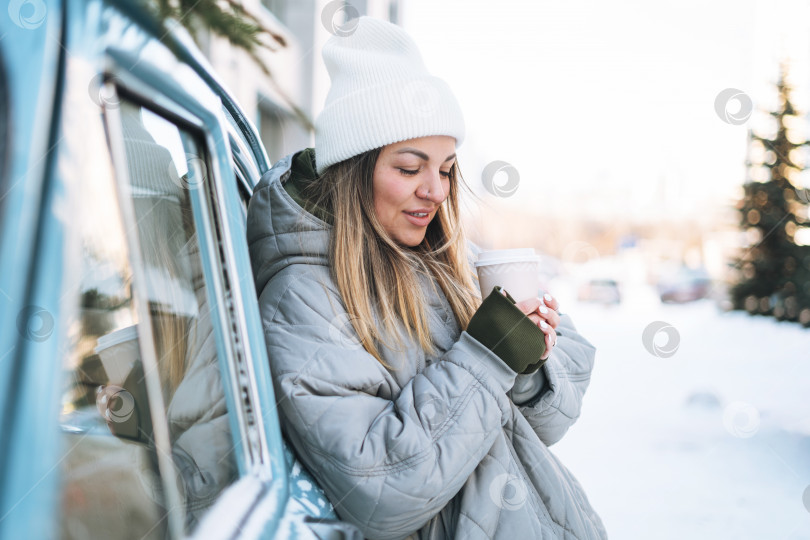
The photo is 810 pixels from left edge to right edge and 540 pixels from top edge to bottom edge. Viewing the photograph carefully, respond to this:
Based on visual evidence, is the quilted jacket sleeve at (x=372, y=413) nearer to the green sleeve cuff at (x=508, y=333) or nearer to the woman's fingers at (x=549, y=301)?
the green sleeve cuff at (x=508, y=333)

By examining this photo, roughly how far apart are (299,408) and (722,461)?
507 centimetres

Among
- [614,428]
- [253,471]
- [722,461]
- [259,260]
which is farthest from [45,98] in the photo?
[614,428]

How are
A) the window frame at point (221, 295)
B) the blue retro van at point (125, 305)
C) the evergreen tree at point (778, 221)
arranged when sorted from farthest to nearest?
the evergreen tree at point (778, 221)
the window frame at point (221, 295)
the blue retro van at point (125, 305)

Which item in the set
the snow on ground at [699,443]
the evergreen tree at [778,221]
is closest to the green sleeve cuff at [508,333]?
the snow on ground at [699,443]

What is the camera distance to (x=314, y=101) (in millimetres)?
12766

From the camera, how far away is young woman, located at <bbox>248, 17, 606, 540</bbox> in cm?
124

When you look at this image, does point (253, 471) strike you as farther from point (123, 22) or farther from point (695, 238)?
point (695, 238)

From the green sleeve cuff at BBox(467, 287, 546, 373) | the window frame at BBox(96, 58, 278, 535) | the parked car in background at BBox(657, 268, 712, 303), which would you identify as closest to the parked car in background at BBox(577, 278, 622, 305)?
the parked car in background at BBox(657, 268, 712, 303)

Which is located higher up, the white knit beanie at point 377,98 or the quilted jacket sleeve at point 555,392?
the white knit beanie at point 377,98

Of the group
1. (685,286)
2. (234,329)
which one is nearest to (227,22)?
(234,329)

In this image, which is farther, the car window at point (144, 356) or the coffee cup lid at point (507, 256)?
the coffee cup lid at point (507, 256)

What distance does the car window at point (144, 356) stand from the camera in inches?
26.9

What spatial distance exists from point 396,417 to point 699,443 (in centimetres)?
525

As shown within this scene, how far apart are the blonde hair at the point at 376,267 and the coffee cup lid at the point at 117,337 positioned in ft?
1.94
